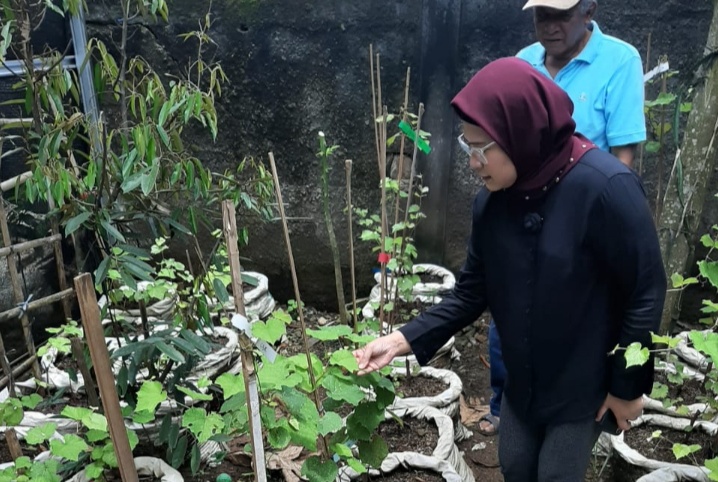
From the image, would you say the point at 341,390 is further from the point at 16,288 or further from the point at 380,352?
the point at 16,288

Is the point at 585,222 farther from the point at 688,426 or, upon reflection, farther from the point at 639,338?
the point at 688,426

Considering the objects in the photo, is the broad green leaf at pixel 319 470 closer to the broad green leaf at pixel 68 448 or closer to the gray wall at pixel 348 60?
the broad green leaf at pixel 68 448

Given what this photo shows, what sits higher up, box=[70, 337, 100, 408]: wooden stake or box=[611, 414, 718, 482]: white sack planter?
box=[70, 337, 100, 408]: wooden stake

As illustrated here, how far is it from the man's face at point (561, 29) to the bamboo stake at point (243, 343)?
1569mm

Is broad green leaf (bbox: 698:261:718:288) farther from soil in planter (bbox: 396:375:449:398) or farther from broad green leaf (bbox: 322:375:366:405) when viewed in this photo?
soil in planter (bbox: 396:375:449:398)

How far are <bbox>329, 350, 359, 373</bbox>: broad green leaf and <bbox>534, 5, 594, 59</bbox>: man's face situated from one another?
150 centimetres

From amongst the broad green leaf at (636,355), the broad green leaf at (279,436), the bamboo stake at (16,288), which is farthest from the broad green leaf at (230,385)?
the bamboo stake at (16,288)

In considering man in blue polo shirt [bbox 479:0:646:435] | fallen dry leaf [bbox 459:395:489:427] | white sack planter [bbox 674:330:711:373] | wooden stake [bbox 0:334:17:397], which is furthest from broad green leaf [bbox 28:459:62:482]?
white sack planter [bbox 674:330:711:373]

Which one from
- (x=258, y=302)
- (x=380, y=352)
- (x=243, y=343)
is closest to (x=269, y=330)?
(x=243, y=343)

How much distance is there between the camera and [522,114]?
1277mm

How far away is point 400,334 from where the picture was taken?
1.66 meters

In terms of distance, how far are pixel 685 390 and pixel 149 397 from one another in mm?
2366

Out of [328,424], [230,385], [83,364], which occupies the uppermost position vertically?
[230,385]

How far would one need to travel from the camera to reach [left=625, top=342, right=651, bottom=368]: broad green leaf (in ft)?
4.11
